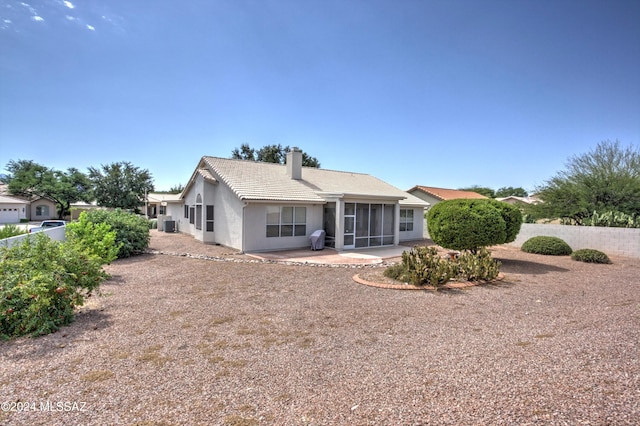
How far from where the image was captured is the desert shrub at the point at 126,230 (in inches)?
526

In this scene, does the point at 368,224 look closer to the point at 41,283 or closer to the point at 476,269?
the point at 476,269

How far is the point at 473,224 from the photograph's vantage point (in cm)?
1169

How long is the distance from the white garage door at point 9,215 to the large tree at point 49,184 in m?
4.40

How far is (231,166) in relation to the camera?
62.3ft

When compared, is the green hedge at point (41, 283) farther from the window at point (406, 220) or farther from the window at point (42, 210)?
the window at point (42, 210)

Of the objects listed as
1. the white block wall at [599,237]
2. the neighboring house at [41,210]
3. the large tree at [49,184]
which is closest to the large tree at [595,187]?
the white block wall at [599,237]

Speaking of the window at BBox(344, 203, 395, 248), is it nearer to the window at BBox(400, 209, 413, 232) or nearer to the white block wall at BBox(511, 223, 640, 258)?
the window at BBox(400, 209, 413, 232)

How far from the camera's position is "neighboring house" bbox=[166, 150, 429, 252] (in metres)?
15.7

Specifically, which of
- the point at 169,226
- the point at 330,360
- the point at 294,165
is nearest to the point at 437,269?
the point at 330,360

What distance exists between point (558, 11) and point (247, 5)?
1144cm

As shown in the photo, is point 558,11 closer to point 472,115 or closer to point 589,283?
point 472,115

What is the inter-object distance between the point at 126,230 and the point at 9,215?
134 ft

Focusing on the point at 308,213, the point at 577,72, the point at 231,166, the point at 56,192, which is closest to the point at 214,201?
the point at 231,166

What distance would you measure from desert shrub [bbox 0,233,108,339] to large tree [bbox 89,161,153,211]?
4430 cm
